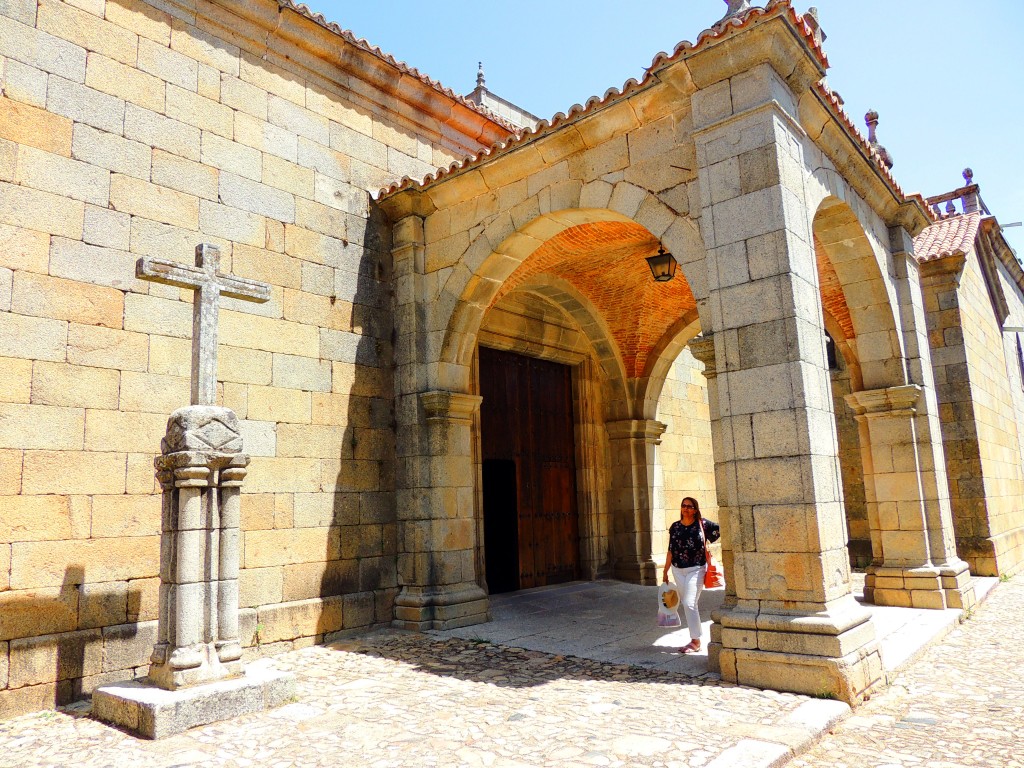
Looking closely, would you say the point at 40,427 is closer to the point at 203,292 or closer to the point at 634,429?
the point at 203,292

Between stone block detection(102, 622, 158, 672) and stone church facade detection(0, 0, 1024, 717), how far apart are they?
0.07 feet

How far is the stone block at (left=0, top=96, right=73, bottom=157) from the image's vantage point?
4.85 metres

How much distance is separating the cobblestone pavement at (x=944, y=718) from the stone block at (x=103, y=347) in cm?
492

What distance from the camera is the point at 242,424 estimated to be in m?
5.81

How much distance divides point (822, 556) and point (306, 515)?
4.11 m

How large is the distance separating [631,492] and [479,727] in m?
6.44

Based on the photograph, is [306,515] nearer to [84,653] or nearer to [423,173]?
[84,653]

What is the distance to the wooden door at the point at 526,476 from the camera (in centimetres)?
894

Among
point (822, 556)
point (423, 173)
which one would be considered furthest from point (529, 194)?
point (822, 556)

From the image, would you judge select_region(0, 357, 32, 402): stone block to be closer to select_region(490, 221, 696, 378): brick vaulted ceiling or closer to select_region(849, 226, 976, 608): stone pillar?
select_region(490, 221, 696, 378): brick vaulted ceiling

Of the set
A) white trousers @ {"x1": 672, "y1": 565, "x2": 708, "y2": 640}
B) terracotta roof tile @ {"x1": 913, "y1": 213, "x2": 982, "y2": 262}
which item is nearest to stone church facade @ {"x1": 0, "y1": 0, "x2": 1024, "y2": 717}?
terracotta roof tile @ {"x1": 913, "y1": 213, "x2": 982, "y2": 262}

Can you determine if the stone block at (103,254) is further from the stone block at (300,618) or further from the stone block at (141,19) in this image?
the stone block at (300,618)

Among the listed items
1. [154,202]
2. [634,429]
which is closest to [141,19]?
[154,202]

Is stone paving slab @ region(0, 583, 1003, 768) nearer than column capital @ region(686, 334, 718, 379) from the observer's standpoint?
Yes
